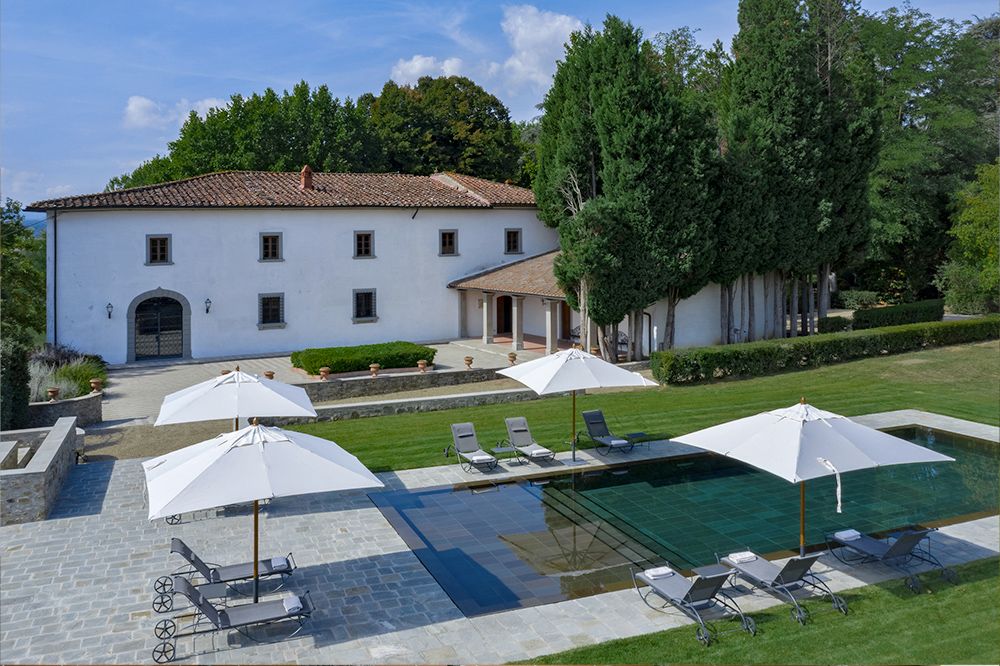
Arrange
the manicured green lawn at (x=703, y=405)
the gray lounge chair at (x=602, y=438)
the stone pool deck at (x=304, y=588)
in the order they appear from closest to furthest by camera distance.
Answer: the stone pool deck at (x=304, y=588) < the gray lounge chair at (x=602, y=438) < the manicured green lawn at (x=703, y=405)

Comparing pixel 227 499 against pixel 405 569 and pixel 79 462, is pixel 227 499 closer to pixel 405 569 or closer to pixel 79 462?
pixel 405 569

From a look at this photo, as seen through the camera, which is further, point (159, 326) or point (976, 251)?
point (976, 251)

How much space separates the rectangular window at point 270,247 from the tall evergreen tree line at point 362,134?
20446 mm

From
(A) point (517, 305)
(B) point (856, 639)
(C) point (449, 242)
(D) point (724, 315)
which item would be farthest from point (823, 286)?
(B) point (856, 639)

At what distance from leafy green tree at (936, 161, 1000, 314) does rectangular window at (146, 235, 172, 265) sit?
3365cm

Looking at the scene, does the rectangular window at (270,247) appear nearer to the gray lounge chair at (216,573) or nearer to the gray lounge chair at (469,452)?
the gray lounge chair at (469,452)

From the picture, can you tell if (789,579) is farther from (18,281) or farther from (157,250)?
(18,281)

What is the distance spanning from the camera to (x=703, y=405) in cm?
2206

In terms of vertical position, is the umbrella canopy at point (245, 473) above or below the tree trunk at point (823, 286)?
below

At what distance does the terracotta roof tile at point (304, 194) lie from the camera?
31.8m

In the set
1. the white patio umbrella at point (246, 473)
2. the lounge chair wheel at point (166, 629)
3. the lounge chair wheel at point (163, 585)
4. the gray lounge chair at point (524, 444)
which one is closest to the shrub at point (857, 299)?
the gray lounge chair at point (524, 444)

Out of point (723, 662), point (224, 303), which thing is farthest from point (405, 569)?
point (224, 303)

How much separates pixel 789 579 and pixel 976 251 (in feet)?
115

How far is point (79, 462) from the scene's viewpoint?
16.9m
